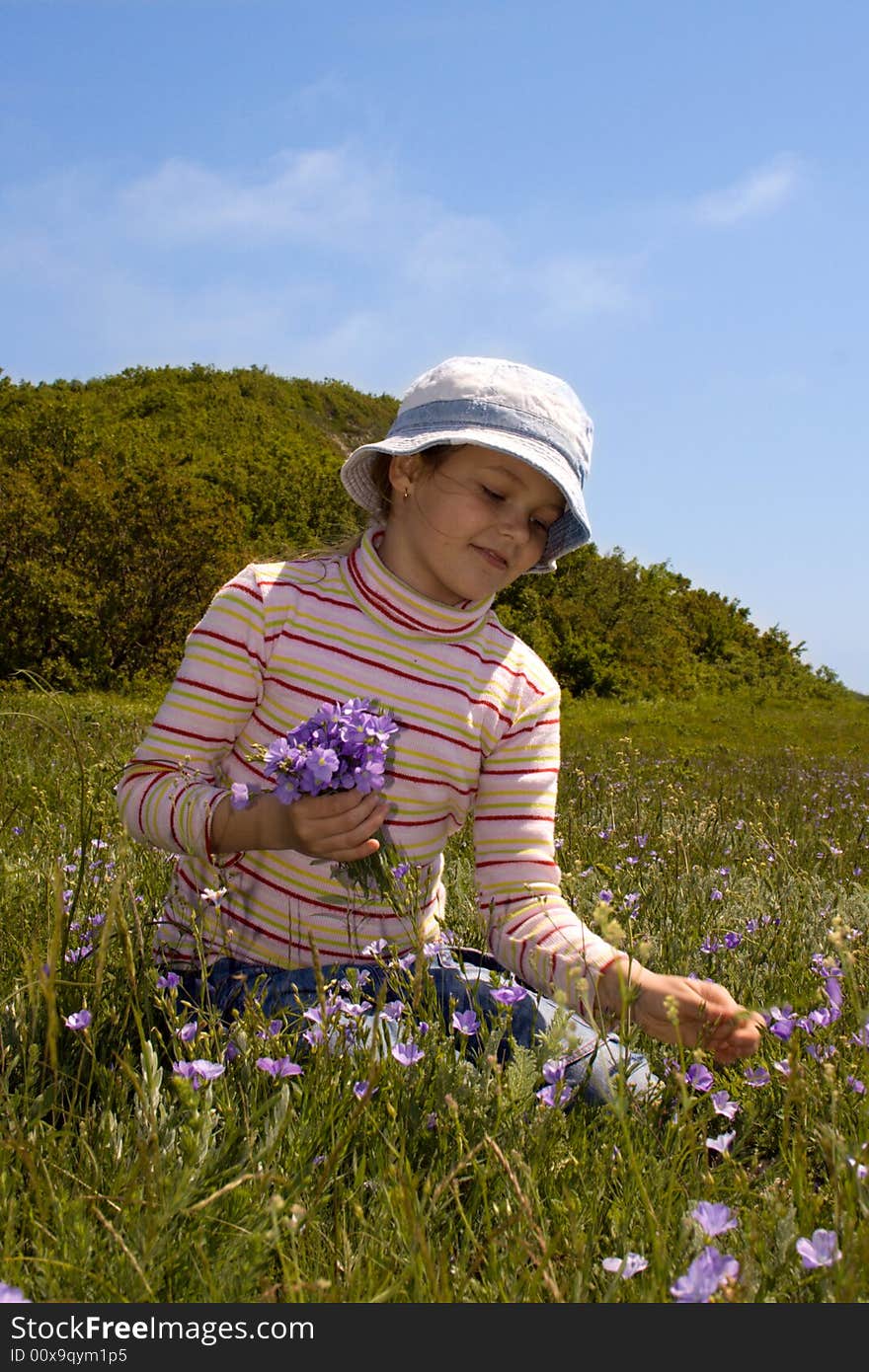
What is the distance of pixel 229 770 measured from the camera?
266cm

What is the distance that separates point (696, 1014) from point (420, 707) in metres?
1.01

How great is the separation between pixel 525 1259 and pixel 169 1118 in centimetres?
63

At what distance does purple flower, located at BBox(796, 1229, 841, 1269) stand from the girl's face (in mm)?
1505

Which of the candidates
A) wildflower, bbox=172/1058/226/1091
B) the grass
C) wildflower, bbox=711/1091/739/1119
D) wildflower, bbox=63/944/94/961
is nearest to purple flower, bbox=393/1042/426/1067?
the grass

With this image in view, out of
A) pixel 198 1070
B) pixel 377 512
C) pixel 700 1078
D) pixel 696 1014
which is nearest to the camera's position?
pixel 198 1070

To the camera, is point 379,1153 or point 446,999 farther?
point 446,999

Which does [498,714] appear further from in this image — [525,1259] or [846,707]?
[846,707]

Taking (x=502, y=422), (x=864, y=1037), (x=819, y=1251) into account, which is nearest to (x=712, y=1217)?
(x=819, y=1251)

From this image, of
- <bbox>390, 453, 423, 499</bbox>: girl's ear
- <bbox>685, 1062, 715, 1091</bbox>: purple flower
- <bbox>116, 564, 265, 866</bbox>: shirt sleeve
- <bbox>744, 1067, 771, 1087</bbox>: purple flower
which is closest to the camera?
<bbox>685, 1062, 715, 1091</bbox>: purple flower

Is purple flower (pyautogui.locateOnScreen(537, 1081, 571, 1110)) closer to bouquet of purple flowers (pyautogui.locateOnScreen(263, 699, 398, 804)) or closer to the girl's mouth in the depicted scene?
bouquet of purple flowers (pyautogui.locateOnScreen(263, 699, 398, 804))

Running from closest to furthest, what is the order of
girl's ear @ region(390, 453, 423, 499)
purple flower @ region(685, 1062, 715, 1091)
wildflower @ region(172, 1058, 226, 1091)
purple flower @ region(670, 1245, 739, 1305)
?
purple flower @ region(670, 1245, 739, 1305)
wildflower @ region(172, 1058, 226, 1091)
purple flower @ region(685, 1062, 715, 1091)
girl's ear @ region(390, 453, 423, 499)

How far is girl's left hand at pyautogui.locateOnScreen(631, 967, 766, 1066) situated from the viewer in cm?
198

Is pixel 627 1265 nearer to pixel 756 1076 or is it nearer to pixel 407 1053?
pixel 407 1053

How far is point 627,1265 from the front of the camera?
4.62 ft
